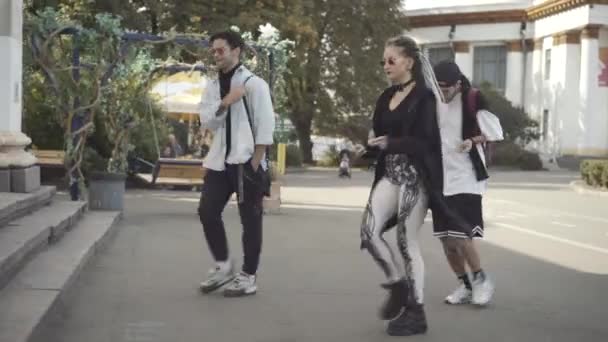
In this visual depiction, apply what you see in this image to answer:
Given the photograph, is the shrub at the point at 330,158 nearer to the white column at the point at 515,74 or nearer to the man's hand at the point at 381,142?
the white column at the point at 515,74

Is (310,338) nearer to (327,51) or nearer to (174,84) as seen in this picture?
(174,84)

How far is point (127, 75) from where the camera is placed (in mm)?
18391

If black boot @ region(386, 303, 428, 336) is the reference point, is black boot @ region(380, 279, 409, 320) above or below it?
above

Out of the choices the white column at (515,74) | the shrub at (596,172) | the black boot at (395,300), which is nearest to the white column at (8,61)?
the black boot at (395,300)

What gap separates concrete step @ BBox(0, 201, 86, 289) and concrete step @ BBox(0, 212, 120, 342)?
8cm

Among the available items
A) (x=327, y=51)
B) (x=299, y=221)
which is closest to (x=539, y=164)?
(x=327, y=51)

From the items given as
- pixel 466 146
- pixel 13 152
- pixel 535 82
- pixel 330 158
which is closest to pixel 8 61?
pixel 13 152

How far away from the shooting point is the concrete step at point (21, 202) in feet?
34.9

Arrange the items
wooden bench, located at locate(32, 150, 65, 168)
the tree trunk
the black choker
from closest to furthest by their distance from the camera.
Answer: the black choker, wooden bench, located at locate(32, 150, 65, 168), the tree trunk

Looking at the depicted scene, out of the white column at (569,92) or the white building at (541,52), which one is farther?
the white column at (569,92)

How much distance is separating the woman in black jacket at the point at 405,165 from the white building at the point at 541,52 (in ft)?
181

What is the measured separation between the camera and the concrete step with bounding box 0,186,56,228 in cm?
1062

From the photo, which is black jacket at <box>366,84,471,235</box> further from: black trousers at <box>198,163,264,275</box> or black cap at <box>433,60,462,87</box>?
black trousers at <box>198,163,264,275</box>

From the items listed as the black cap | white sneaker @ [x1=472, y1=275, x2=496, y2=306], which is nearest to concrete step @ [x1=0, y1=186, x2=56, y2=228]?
the black cap
